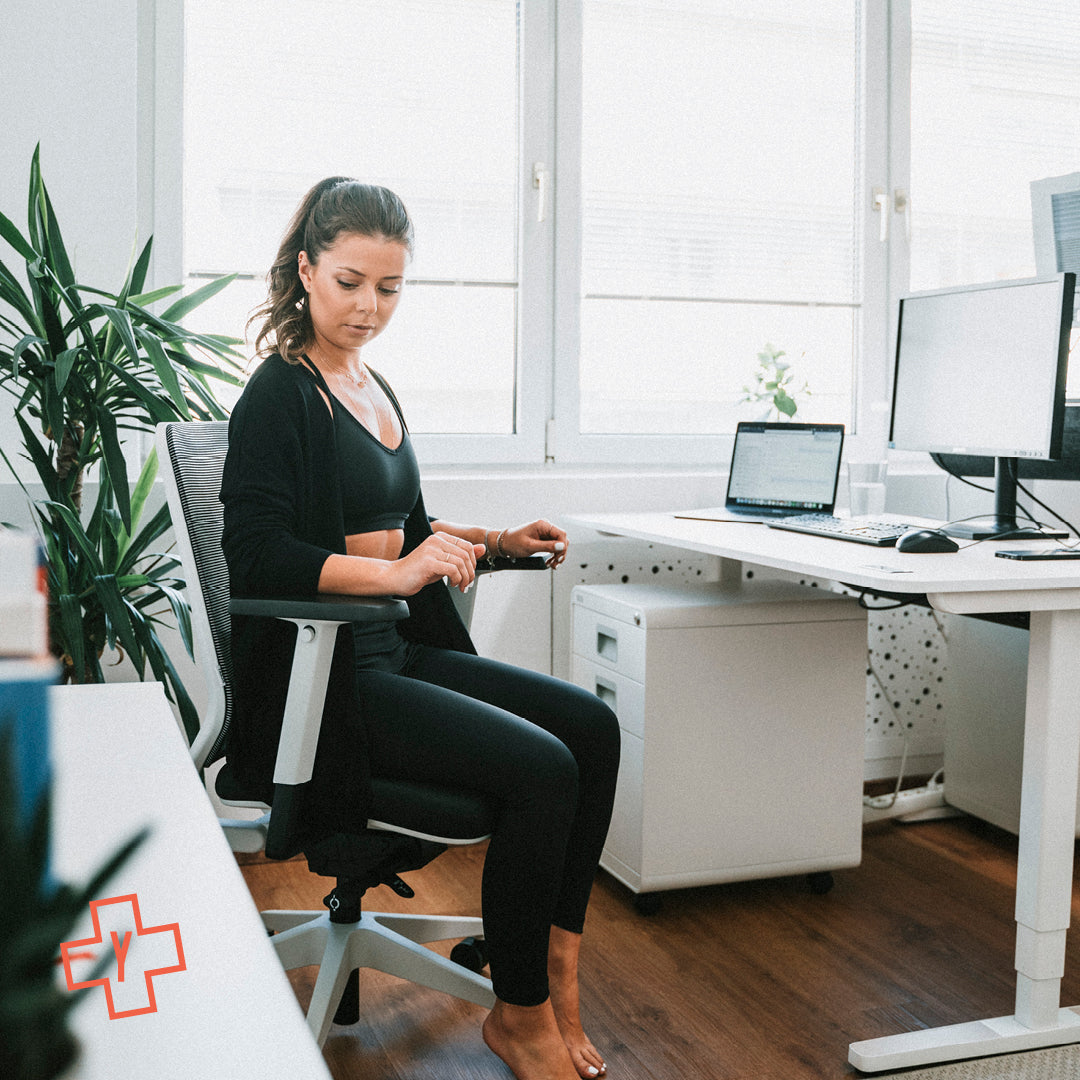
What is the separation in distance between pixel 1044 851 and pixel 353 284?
1362 mm

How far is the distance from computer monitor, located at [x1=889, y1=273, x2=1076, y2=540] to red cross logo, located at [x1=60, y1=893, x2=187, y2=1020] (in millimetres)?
2043

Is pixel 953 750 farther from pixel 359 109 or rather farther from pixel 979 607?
pixel 359 109

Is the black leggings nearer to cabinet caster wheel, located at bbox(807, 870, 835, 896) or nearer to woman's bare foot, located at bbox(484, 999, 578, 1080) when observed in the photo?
woman's bare foot, located at bbox(484, 999, 578, 1080)

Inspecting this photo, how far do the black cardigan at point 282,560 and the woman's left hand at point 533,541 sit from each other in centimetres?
35

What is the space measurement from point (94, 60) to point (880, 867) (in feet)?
8.15

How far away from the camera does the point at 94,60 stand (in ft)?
7.96

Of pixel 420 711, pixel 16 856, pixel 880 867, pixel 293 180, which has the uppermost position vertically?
pixel 293 180

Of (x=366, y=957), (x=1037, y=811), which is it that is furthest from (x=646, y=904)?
(x=1037, y=811)

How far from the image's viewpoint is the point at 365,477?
168cm

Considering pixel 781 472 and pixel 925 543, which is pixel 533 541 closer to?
pixel 925 543

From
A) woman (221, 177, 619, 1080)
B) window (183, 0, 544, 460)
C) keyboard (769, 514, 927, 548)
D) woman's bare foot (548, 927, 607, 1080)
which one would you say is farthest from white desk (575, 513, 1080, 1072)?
window (183, 0, 544, 460)

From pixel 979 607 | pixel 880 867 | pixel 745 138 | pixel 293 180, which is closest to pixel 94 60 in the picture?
pixel 293 180

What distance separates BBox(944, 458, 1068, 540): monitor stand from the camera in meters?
2.19

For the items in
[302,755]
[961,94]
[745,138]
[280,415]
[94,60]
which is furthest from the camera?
[961,94]
